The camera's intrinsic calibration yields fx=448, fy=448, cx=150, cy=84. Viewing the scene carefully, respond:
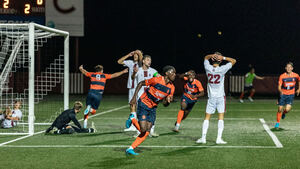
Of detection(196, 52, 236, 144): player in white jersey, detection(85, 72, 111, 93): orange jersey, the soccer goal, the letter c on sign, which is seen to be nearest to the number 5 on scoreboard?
detection(196, 52, 236, 144): player in white jersey

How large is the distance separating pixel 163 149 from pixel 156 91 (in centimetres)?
128

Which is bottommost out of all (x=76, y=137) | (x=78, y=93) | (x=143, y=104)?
(x=78, y=93)

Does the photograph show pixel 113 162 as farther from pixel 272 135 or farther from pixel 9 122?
pixel 9 122

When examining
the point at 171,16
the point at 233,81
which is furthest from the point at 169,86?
the point at 171,16

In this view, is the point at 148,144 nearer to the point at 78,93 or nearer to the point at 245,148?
the point at 245,148

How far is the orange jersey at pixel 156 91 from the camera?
8.36m

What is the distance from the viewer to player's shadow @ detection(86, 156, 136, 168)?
7.38 metres

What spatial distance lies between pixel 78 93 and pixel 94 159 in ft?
71.7

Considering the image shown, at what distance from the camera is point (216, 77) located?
9516 mm

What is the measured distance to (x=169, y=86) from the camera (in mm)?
8367

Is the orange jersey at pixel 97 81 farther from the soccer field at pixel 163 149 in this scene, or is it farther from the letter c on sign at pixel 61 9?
the letter c on sign at pixel 61 9

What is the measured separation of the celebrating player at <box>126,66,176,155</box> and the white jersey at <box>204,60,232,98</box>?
1409mm

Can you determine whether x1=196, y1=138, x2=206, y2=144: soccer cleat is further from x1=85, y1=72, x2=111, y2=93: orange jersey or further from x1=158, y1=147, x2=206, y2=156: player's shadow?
x1=85, y1=72, x2=111, y2=93: orange jersey

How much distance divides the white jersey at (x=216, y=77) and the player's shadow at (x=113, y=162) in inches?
102
